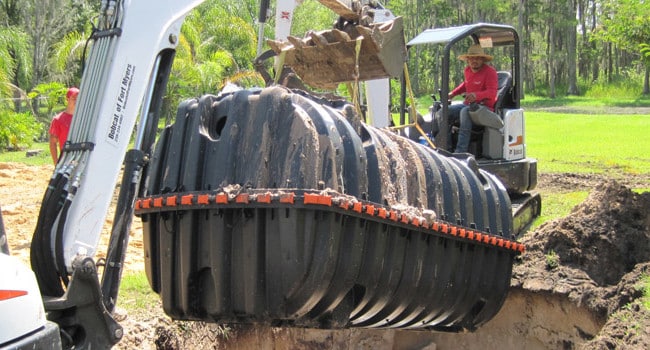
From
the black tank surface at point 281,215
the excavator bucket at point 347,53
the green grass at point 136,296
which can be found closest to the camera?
the black tank surface at point 281,215

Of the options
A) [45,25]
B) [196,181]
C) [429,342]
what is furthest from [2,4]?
[196,181]

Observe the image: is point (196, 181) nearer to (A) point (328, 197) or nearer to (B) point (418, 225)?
(A) point (328, 197)

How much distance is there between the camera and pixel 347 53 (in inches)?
251

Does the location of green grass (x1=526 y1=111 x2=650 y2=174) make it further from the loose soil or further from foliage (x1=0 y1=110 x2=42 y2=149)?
foliage (x1=0 y1=110 x2=42 y2=149)

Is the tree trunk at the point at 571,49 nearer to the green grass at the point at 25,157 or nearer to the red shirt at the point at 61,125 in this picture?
the green grass at the point at 25,157

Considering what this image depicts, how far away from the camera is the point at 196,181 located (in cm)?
460

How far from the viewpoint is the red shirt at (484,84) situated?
364 inches

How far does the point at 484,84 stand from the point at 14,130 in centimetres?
1830

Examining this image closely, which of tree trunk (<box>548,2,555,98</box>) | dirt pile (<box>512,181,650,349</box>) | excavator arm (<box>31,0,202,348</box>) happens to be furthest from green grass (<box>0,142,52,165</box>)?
tree trunk (<box>548,2,555,98</box>)

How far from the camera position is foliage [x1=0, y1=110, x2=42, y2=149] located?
23.7 m

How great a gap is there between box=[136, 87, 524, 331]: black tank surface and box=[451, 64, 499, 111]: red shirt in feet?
13.6

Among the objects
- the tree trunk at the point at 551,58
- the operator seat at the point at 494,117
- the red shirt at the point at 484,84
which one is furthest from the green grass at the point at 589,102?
the red shirt at the point at 484,84

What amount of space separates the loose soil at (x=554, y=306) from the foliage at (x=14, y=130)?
15097mm

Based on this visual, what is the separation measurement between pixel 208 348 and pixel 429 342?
2.84m
